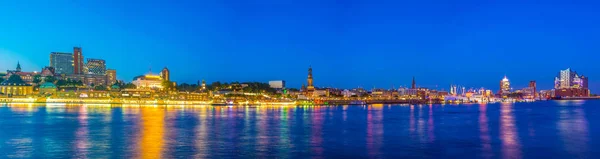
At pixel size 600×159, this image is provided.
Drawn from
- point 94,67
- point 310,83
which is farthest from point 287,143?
point 94,67

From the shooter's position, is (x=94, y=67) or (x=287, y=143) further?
(x=94, y=67)

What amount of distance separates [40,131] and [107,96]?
88.1 meters

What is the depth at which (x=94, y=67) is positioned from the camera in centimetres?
19025

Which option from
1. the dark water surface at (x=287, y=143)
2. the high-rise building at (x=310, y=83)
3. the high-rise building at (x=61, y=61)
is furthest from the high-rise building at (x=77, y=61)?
the dark water surface at (x=287, y=143)

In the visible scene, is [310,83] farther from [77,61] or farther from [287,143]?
[287,143]

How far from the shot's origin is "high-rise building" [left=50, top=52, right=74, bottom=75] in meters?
184

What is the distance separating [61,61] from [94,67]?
10.7m

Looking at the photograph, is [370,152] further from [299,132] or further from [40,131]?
[40,131]

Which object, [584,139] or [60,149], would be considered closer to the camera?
[60,149]

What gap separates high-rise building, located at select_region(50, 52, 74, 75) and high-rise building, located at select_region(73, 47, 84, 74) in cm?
110

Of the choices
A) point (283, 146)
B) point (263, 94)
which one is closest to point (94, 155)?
point (283, 146)

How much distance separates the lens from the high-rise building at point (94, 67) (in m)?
190

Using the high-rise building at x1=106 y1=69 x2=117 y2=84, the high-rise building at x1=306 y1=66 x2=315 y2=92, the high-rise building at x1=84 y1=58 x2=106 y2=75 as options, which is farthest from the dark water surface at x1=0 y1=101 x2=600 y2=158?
the high-rise building at x1=84 y1=58 x2=106 y2=75

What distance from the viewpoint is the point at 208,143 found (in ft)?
90.0
